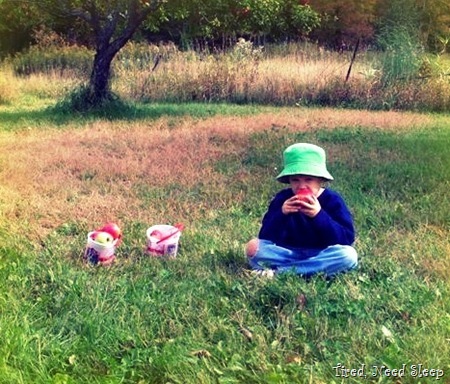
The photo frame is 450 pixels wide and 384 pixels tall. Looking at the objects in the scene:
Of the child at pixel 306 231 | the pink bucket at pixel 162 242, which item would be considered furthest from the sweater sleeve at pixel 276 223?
the pink bucket at pixel 162 242

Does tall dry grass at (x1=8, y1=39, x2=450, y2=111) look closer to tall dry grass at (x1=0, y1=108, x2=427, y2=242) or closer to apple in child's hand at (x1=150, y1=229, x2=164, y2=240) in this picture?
tall dry grass at (x1=0, y1=108, x2=427, y2=242)

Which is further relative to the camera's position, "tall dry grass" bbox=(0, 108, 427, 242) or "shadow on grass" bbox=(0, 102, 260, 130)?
"shadow on grass" bbox=(0, 102, 260, 130)

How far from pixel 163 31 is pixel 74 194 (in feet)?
66.3

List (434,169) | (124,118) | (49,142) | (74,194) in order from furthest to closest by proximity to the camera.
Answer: (124,118)
(49,142)
(434,169)
(74,194)

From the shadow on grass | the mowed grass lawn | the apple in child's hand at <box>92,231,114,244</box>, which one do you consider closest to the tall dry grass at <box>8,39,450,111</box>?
the shadow on grass

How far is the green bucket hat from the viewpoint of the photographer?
3.47 metres

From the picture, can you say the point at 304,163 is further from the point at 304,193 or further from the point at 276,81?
the point at 276,81

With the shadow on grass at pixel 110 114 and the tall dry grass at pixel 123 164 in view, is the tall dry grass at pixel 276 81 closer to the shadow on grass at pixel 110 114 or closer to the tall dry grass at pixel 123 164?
the shadow on grass at pixel 110 114

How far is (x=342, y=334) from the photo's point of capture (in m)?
2.76

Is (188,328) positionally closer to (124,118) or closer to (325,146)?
(325,146)

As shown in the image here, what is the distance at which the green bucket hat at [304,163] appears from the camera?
11.4 feet

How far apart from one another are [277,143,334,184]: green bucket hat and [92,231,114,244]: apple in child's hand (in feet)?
3.68

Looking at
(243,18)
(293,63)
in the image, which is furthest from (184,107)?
(243,18)

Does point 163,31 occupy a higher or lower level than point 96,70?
lower
